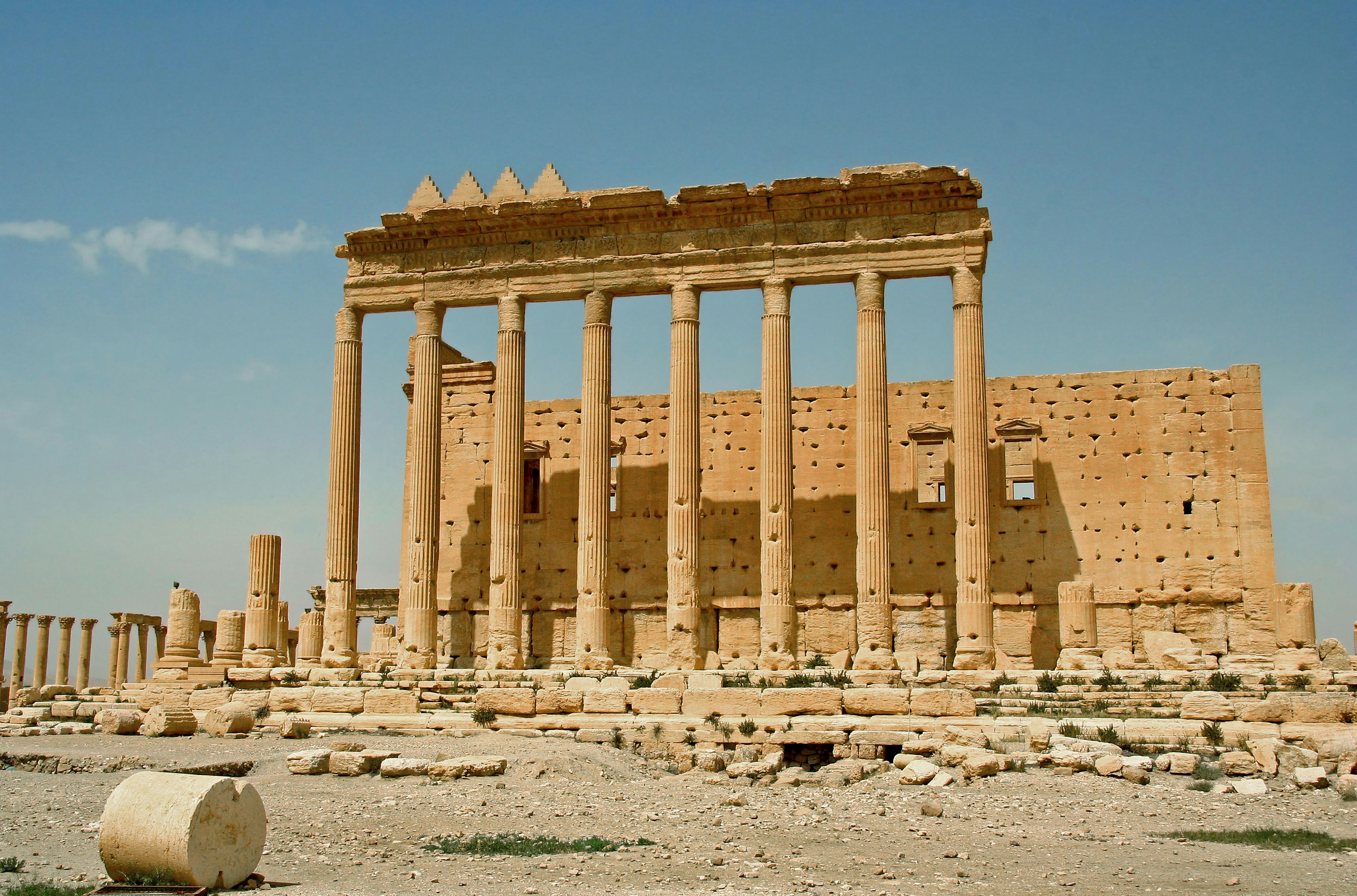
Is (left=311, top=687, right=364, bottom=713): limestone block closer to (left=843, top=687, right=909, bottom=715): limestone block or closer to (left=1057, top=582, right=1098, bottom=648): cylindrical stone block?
(left=843, top=687, right=909, bottom=715): limestone block

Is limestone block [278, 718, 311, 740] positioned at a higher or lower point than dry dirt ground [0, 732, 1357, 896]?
higher

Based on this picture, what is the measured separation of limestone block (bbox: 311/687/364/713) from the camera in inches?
962

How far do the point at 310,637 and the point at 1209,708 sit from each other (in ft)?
76.2

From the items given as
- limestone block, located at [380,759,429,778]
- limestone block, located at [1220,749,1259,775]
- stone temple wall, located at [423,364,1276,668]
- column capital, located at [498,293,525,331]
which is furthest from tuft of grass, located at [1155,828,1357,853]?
column capital, located at [498,293,525,331]

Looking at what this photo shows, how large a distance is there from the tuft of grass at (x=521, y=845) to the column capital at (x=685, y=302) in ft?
56.8

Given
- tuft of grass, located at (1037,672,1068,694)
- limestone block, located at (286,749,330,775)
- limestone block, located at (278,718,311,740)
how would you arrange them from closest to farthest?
limestone block, located at (286,749,330,775) → limestone block, located at (278,718,311,740) → tuft of grass, located at (1037,672,1068,694)

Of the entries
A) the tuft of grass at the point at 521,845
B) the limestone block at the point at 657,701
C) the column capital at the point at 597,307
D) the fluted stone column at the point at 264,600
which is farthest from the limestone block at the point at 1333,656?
the fluted stone column at the point at 264,600

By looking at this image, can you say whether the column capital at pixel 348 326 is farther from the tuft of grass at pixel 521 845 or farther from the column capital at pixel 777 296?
the tuft of grass at pixel 521 845

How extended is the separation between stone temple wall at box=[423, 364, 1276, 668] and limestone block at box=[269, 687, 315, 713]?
7.07 meters

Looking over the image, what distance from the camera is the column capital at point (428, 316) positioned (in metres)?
31.1

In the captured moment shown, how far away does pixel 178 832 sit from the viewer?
10398 millimetres

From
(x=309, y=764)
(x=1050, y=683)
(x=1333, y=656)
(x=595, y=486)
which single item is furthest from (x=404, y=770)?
(x=1333, y=656)

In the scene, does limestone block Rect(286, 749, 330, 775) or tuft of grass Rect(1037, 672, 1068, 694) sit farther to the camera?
tuft of grass Rect(1037, 672, 1068, 694)

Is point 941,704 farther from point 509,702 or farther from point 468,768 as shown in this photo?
point 468,768
